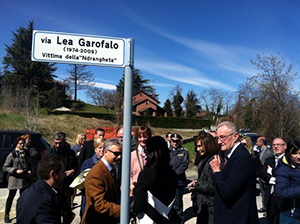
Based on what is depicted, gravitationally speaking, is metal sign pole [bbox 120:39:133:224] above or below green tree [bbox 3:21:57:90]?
below

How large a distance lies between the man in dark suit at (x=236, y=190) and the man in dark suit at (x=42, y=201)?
1.58 m

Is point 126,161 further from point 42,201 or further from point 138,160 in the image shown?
point 138,160

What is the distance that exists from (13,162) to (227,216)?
4585mm

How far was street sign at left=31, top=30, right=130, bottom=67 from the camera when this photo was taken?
218 centimetres

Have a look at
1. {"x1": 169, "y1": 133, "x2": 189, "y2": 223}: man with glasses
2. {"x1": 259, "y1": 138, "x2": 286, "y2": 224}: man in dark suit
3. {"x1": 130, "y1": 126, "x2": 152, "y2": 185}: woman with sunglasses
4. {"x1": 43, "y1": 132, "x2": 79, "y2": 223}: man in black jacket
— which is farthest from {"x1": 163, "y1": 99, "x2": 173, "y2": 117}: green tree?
{"x1": 130, "y1": 126, "x2": 152, "y2": 185}: woman with sunglasses

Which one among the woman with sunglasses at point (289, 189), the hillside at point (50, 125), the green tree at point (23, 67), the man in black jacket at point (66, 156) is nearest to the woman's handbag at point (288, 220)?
the woman with sunglasses at point (289, 189)

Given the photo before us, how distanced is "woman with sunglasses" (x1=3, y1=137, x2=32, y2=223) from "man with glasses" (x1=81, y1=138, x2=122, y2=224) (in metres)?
3.21

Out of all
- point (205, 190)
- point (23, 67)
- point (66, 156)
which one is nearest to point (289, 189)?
point (205, 190)

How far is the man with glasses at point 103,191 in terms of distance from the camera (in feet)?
8.34

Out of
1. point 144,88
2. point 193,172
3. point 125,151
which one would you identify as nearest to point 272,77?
point 193,172

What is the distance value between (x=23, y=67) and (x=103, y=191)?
132 ft

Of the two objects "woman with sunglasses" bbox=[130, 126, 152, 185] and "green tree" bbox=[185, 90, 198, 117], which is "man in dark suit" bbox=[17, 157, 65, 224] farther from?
"green tree" bbox=[185, 90, 198, 117]

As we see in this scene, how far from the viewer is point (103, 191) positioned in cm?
260

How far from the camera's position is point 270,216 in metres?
4.27
